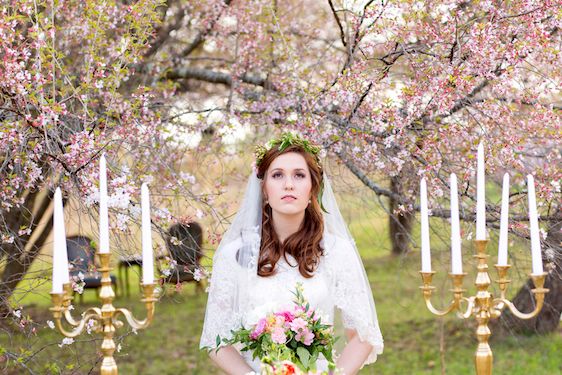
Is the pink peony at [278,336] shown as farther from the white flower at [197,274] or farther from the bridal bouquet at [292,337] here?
the white flower at [197,274]

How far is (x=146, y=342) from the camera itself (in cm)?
916

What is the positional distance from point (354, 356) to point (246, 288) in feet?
1.70

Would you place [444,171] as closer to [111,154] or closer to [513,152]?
[513,152]

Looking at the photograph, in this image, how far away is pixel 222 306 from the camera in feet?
11.1

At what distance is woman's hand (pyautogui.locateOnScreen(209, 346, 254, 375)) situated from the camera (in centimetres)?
331

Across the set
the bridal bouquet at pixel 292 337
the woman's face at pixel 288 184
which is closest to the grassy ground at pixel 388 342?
the woman's face at pixel 288 184

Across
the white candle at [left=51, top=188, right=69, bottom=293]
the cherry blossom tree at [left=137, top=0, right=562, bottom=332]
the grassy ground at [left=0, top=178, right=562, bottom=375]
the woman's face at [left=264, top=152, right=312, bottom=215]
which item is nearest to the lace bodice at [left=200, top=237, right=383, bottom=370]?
the woman's face at [left=264, top=152, right=312, bottom=215]

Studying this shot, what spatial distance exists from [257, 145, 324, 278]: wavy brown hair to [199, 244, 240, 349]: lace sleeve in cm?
13

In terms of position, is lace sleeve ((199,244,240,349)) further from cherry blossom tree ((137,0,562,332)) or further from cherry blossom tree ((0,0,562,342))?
cherry blossom tree ((137,0,562,332))

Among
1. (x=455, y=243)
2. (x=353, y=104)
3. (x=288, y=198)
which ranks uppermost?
(x=353, y=104)

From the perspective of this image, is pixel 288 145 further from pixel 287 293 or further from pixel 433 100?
pixel 433 100

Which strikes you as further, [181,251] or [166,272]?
[181,251]

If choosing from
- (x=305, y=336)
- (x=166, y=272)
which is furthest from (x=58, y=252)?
(x=166, y=272)

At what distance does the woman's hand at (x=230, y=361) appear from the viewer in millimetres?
3311
